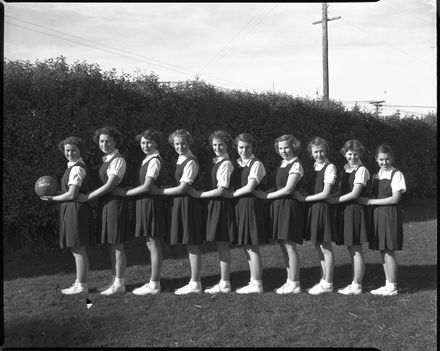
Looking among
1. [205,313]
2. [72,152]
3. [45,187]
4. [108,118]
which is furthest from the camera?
[108,118]

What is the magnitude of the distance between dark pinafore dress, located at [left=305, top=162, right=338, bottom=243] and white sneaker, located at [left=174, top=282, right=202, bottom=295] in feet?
3.95

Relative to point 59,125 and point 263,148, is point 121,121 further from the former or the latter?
point 263,148

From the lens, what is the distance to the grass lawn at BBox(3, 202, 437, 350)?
3812 millimetres

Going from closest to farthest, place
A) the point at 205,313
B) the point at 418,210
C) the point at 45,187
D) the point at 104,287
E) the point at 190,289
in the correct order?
the point at 205,313 → the point at 45,187 → the point at 190,289 → the point at 104,287 → the point at 418,210

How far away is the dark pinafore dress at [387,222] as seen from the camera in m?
4.66

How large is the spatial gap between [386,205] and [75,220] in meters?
2.94

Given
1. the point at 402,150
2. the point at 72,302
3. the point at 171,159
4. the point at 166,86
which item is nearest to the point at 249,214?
the point at 72,302

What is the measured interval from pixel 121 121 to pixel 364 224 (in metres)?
3.31

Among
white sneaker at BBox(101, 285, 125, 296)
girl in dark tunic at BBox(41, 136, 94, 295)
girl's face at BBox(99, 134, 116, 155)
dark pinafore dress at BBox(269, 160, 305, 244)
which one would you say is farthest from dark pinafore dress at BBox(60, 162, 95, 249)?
dark pinafore dress at BBox(269, 160, 305, 244)

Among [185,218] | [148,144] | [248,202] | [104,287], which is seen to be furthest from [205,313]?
[148,144]

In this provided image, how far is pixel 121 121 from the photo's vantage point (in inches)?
248

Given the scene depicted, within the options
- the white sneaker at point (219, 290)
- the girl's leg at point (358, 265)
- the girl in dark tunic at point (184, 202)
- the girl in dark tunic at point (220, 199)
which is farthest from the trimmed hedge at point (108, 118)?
the girl's leg at point (358, 265)

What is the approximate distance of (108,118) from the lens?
6.19m

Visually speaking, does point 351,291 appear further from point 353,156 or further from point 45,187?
point 45,187
